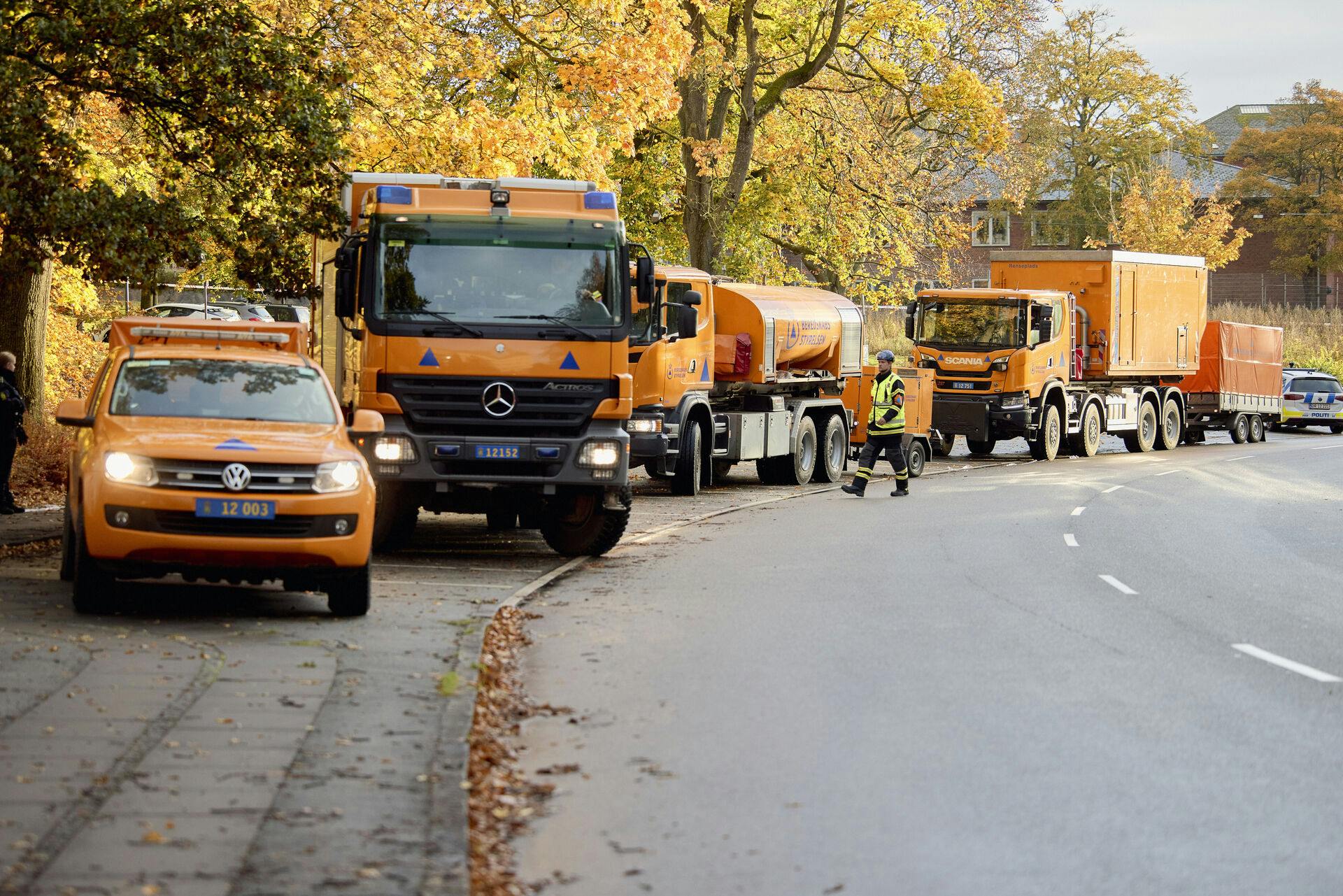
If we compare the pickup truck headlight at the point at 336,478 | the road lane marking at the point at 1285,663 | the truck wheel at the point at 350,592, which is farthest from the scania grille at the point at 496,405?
the road lane marking at the point at 1285,663

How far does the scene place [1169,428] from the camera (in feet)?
133

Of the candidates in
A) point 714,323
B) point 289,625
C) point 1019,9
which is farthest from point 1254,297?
point 289,625

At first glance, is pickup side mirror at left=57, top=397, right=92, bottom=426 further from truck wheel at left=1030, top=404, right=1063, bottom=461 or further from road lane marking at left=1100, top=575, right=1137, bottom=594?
truck wheel at left=1030, top=404, right=1063, bottom=461

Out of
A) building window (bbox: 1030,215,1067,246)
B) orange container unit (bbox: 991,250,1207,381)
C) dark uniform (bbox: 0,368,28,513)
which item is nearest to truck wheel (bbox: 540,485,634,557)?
dark uniform (bbox: 0,368,28,513)

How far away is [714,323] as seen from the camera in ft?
84.6

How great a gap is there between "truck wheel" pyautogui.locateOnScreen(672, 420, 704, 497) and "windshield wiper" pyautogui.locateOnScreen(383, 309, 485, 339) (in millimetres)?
8346

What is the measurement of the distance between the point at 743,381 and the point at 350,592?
1430 centimetres

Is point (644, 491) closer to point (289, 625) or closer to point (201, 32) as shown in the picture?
point (201, 32)

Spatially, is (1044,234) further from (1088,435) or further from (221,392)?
(221,392)

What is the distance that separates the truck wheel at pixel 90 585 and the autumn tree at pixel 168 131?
4558 millimetres

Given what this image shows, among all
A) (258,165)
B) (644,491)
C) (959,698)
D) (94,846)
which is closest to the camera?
(94,846)

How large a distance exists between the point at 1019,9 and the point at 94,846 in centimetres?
3846

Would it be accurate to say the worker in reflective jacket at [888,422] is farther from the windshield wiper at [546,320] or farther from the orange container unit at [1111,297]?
the orange container unit at [1111,297]

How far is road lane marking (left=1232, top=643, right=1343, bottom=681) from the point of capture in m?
10.2
